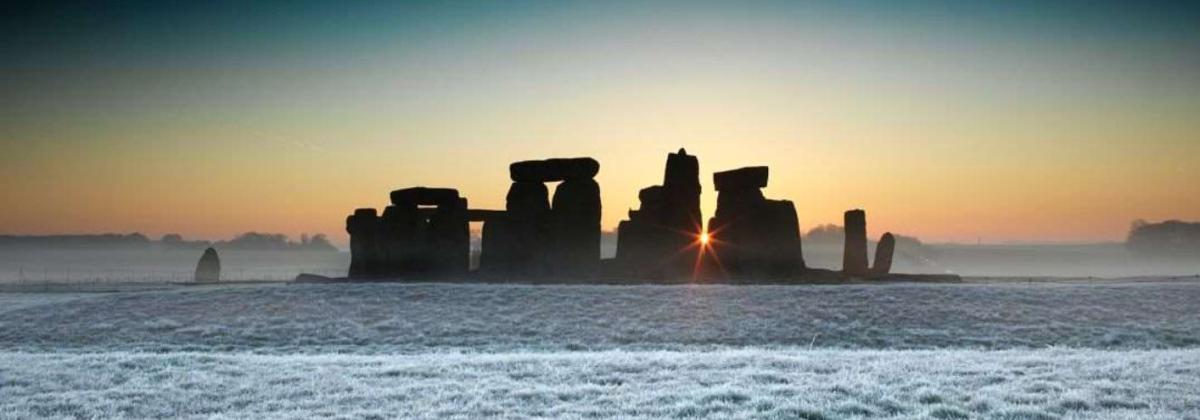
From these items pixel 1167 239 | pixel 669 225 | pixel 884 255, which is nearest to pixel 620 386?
pixel 669 225

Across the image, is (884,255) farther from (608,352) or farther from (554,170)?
→ (608,352)

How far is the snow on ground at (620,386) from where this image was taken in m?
10.8

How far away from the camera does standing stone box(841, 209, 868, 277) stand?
40781 mm

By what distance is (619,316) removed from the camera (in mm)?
23969

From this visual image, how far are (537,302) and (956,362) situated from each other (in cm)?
1382

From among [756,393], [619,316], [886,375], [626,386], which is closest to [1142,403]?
[886,375]

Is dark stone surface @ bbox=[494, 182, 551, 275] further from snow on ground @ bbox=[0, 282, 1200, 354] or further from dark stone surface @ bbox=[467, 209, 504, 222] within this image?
snow on ground @ bbox=[0, 282, 1200, 354]

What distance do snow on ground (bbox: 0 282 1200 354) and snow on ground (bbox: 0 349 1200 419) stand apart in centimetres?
489

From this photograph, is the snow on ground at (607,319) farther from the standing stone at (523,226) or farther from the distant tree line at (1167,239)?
the distant tree line at (1167,239)

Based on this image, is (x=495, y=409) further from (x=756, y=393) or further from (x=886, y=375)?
(x=886, y=375)

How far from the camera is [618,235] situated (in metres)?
38.6

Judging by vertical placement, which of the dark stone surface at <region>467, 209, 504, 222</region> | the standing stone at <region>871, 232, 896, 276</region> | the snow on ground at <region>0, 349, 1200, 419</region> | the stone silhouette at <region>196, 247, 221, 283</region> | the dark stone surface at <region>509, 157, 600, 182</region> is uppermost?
the dark stone surface at <region>509, 157, 600, 182</region>

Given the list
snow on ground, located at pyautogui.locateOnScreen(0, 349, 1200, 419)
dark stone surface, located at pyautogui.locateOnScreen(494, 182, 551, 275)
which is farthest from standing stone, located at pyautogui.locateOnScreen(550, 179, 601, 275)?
snow on ground, located at pyautogui.locateOnScreen(0, 349, 1200, 419)

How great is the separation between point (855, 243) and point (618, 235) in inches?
449
